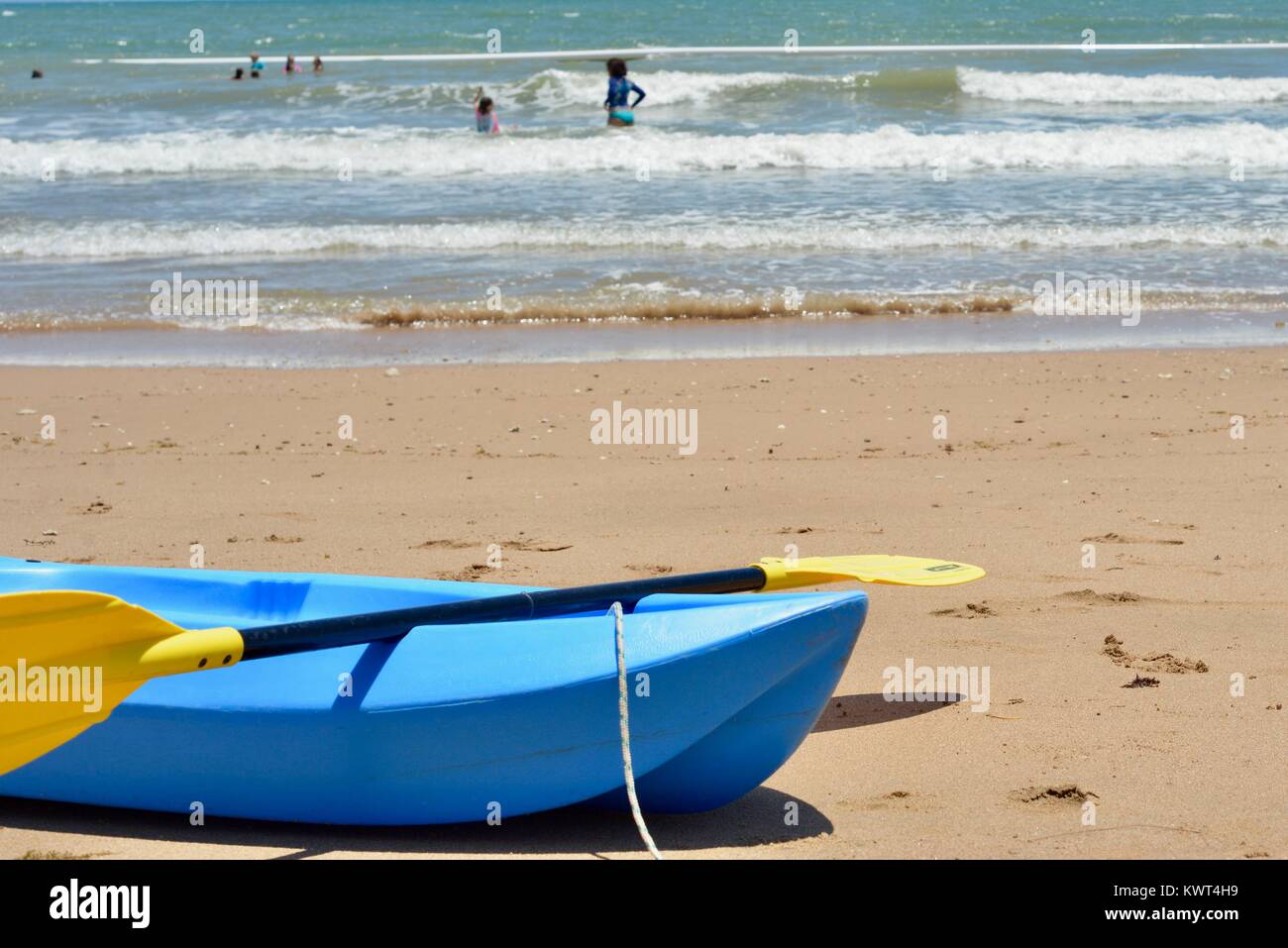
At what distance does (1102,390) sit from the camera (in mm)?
7609

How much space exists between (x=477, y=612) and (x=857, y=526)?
103 inches

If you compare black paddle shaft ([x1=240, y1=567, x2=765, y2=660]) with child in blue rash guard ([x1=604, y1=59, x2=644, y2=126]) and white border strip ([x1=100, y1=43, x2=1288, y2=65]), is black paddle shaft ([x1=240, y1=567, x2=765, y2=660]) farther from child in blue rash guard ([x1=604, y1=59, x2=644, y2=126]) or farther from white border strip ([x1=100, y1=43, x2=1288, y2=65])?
white border strip ([x1=100, y1=43, x2=1288, y2=65])

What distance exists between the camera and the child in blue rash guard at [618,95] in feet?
61.3

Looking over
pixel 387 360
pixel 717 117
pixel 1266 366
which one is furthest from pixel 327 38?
pixel 1266 366

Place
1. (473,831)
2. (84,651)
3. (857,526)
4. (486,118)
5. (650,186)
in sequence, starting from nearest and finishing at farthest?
(84,651) → (473,831) → (857,526) → (650,186) → (486,118)

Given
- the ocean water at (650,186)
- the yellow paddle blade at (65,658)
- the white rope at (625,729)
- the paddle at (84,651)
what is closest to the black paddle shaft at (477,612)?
the paddle at (84,651)

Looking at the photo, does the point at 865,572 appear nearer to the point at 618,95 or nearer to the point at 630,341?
the point at 630,341

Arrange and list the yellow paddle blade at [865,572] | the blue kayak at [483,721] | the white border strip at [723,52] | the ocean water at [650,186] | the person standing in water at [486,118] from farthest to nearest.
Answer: the white border strip at [723,52], the person standing in water at [486,118], the ocean water at [650,186], the yellow paddle blade at [865,572], the blue kayak at [483,721]

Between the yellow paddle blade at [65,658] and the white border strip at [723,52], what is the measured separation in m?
25.9

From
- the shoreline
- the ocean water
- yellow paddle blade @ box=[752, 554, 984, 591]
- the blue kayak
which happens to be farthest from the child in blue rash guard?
the blue kayak

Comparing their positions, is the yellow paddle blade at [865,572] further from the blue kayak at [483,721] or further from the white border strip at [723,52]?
the white border strip at [723,52]

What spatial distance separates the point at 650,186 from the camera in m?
14.8

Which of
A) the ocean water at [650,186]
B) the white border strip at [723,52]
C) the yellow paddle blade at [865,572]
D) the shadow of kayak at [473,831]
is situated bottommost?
the shadow of kayak at [473,831]

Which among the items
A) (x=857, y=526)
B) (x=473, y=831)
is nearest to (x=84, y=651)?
(x=473, y=831)
